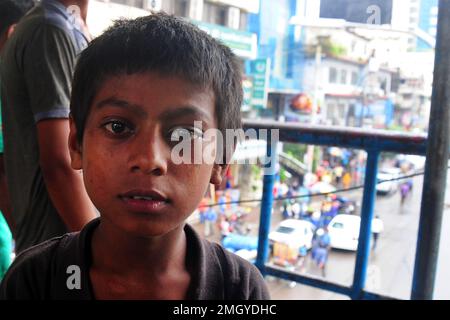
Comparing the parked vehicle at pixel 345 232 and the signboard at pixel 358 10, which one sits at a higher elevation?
the signboard at pixel 358 10

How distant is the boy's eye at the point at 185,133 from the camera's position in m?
0.68

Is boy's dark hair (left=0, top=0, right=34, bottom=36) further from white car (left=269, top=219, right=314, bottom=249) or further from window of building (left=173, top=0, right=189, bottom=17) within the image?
white car (left=269, top=219, right=314, bottom=249)

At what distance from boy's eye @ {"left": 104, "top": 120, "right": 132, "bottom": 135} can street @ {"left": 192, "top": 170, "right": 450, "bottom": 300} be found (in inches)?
24.0

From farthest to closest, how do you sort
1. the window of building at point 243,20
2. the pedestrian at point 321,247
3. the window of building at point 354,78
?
the window of building at point 354,78
the pedestrian at point 321,247
the window of building at point 243,20

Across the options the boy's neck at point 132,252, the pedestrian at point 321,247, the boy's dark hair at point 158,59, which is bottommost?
the pedestrian at point 321,247

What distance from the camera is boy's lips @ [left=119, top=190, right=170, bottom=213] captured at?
0.67 metres

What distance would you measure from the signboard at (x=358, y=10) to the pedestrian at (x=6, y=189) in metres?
0.89

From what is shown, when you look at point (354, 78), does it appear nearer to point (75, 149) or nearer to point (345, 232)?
point (345, 232)

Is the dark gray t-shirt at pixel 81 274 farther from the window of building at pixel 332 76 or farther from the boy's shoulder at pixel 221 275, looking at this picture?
the window of building at pixel 332 76

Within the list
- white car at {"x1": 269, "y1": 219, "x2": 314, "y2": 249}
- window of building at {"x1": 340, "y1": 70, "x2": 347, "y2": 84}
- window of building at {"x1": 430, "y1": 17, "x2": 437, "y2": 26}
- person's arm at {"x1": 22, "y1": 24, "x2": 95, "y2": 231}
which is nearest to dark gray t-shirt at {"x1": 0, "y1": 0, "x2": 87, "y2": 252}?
person's arm at {"x1": 22, "y1": 24, "x2": 95, "y2": 231}

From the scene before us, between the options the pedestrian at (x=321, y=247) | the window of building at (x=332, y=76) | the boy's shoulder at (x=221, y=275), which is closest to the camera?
the boy's shoulder at (x=221, y=275)

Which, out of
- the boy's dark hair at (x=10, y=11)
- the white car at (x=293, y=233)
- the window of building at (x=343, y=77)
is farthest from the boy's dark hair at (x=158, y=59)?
the window of building at (x=343, y=77)

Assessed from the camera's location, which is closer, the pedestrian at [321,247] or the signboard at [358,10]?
the signboard at [358,10]

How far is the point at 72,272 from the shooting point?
0.75m
